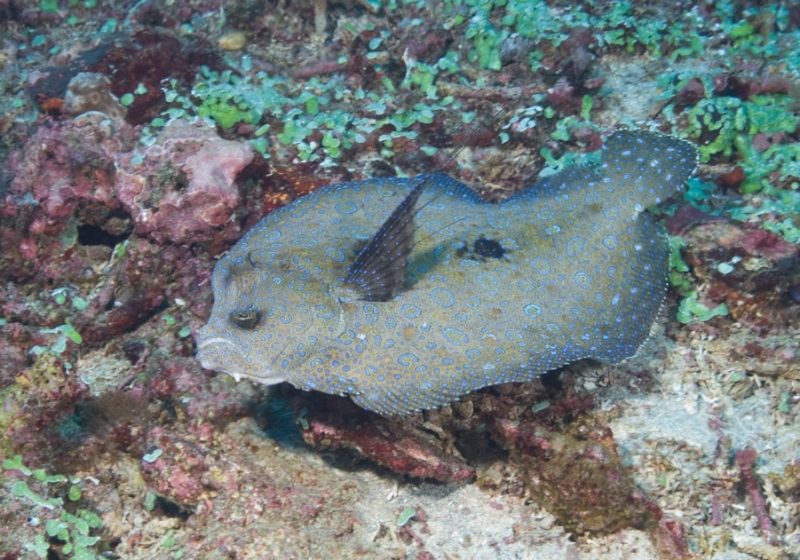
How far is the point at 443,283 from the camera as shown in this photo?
378cm

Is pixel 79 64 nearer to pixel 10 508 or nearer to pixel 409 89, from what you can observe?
pixel 409 89

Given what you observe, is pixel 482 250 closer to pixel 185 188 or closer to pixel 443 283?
pixel 443 283

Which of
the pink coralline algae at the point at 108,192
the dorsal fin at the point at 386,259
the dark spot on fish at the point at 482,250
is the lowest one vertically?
the pink coralline algae at the point at 108,192

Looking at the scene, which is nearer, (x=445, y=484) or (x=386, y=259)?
(x=386, y=259)

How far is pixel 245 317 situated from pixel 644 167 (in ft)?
10.5

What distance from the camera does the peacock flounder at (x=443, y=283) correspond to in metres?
3.55

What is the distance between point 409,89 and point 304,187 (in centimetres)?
215

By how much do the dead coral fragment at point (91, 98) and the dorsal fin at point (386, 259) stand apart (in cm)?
401

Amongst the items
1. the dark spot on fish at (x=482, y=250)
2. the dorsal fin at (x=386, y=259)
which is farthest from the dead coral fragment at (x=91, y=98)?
the dark spot on fish at (x=482, y=250)

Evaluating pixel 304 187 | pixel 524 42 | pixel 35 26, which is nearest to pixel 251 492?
pixel 304 187

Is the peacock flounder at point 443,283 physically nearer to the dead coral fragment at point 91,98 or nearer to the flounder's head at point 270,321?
the flounder's head at point 270,321

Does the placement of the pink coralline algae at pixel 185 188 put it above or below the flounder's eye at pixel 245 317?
below

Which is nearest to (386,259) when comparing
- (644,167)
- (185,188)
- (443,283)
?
(443,283)

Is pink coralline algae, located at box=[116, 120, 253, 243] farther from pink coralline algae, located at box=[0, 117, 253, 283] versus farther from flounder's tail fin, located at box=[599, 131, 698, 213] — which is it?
flounder's tail fin, located at box=[599, 131, 698, 213]
